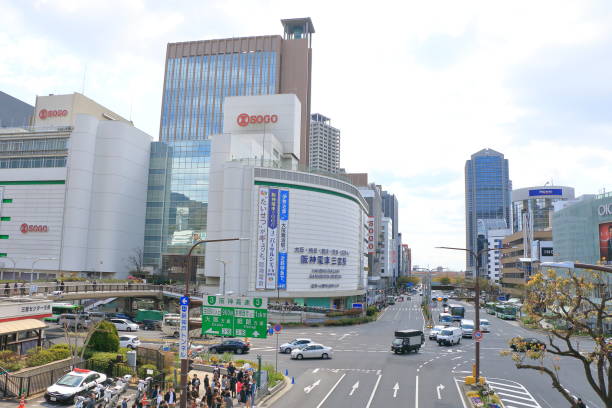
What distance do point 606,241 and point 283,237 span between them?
4890cm

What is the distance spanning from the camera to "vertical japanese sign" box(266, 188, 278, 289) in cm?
7162

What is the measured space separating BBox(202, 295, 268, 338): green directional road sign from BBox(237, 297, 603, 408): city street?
4654mm

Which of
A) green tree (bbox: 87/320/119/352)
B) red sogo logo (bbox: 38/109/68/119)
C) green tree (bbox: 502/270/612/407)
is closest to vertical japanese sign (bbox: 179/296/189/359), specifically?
green tree (bbox: 502/270/612/407)

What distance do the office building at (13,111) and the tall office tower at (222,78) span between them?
131 ft

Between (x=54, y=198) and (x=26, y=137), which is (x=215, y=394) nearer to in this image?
(x=54, y=198)

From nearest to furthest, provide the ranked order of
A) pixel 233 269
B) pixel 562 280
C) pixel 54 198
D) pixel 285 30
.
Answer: pixel 562 280 → pixel 233 269 → pixel 54 198 → pixel 285 30

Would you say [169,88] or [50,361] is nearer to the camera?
[50,361]

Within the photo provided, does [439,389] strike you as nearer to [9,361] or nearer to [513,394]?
[513,394]

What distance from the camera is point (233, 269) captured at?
2793 inches

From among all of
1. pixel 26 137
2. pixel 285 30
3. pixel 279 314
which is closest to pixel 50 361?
pixel 279 314

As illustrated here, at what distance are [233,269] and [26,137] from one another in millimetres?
48460

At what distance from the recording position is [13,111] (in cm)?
13225

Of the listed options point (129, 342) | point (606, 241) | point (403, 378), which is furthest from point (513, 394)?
point (606, 241)

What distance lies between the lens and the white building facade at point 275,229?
234ft
